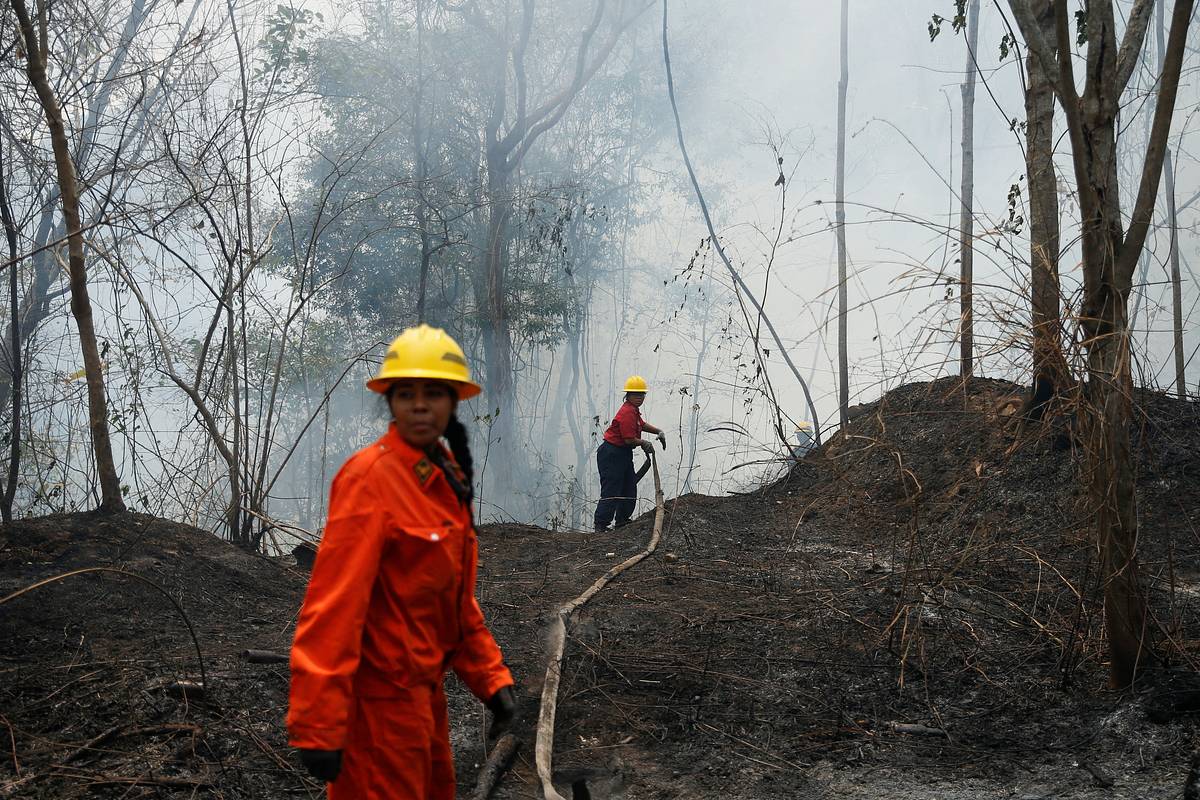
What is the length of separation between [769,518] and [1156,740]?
587 cm

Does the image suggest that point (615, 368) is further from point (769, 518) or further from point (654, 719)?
point (654, 719)

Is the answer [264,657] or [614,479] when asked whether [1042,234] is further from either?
[264,657]

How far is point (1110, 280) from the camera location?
3633 mm

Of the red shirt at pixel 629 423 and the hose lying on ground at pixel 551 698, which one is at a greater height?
the red shirt at pixel 629 423

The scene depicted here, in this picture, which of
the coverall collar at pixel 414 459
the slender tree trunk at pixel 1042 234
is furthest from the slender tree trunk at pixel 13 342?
the slender tree trunk at pixel 1042 234

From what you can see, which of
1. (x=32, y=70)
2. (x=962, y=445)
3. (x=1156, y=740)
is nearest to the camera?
(x=1156, y=740)

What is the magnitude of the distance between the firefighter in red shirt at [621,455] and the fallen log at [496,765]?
646cm

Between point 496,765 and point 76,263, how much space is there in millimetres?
4601

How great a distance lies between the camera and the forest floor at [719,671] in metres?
3.45

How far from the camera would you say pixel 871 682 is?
4355 millimetres

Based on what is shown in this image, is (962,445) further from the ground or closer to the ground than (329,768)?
further from the ground

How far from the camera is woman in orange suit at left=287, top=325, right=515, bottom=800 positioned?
6.04 feet

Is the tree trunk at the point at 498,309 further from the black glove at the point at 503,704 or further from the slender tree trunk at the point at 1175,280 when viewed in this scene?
the black glove at the point at 503,704

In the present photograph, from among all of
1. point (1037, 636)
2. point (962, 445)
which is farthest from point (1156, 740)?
point (962, 445)
